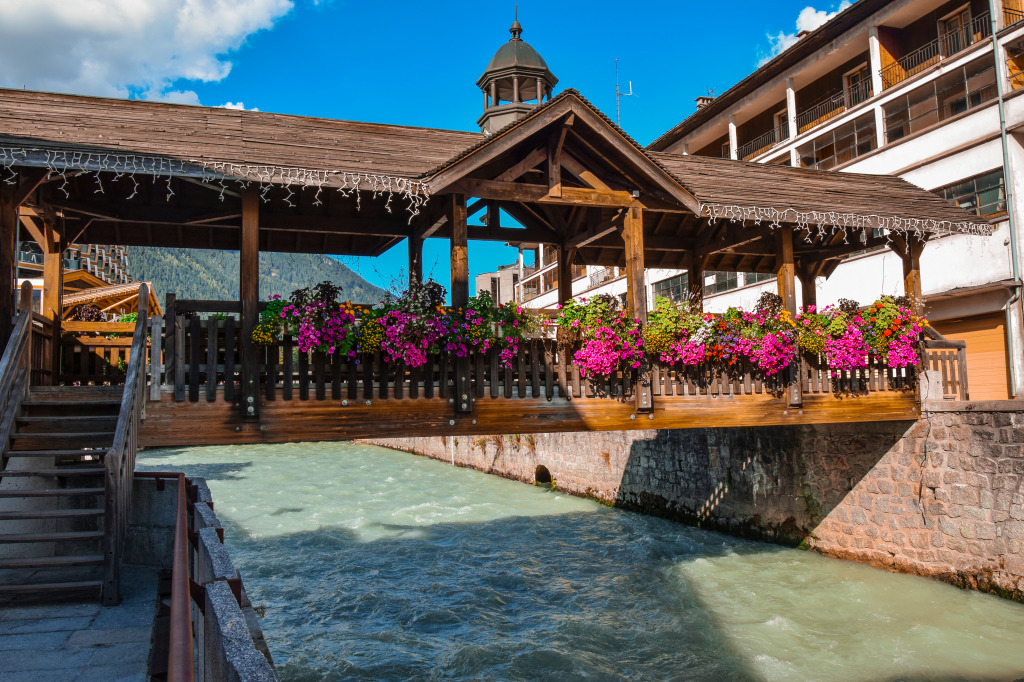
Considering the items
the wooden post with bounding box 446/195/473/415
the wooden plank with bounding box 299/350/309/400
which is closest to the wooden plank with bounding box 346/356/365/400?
the wooden plank with bounding box 299/350/309/400

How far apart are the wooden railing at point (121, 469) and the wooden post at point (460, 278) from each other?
3.27 m

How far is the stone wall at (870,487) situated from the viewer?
10.3 m

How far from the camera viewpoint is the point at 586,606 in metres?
11.7

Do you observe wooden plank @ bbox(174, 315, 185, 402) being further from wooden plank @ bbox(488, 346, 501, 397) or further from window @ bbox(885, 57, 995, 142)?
window @ bbox(885, 57, 995, 142)

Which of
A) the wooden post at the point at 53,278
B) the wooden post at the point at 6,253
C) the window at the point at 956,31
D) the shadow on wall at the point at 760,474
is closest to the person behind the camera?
the wooden post at the point at 6,253

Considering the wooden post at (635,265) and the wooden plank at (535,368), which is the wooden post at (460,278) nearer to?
the wooden plank at (535,368)

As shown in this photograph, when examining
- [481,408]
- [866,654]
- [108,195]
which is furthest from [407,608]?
[108,195]

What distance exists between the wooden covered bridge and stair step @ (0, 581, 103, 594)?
187mm

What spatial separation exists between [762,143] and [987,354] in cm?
1347

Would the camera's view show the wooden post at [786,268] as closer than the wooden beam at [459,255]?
No

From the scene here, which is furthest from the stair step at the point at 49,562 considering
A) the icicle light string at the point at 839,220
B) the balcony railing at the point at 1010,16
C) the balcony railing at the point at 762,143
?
the balcony railing at the point at 762,143

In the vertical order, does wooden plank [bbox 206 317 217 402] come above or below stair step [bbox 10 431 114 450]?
above

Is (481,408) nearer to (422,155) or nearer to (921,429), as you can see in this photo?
(422,155)

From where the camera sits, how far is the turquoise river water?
9.25m
